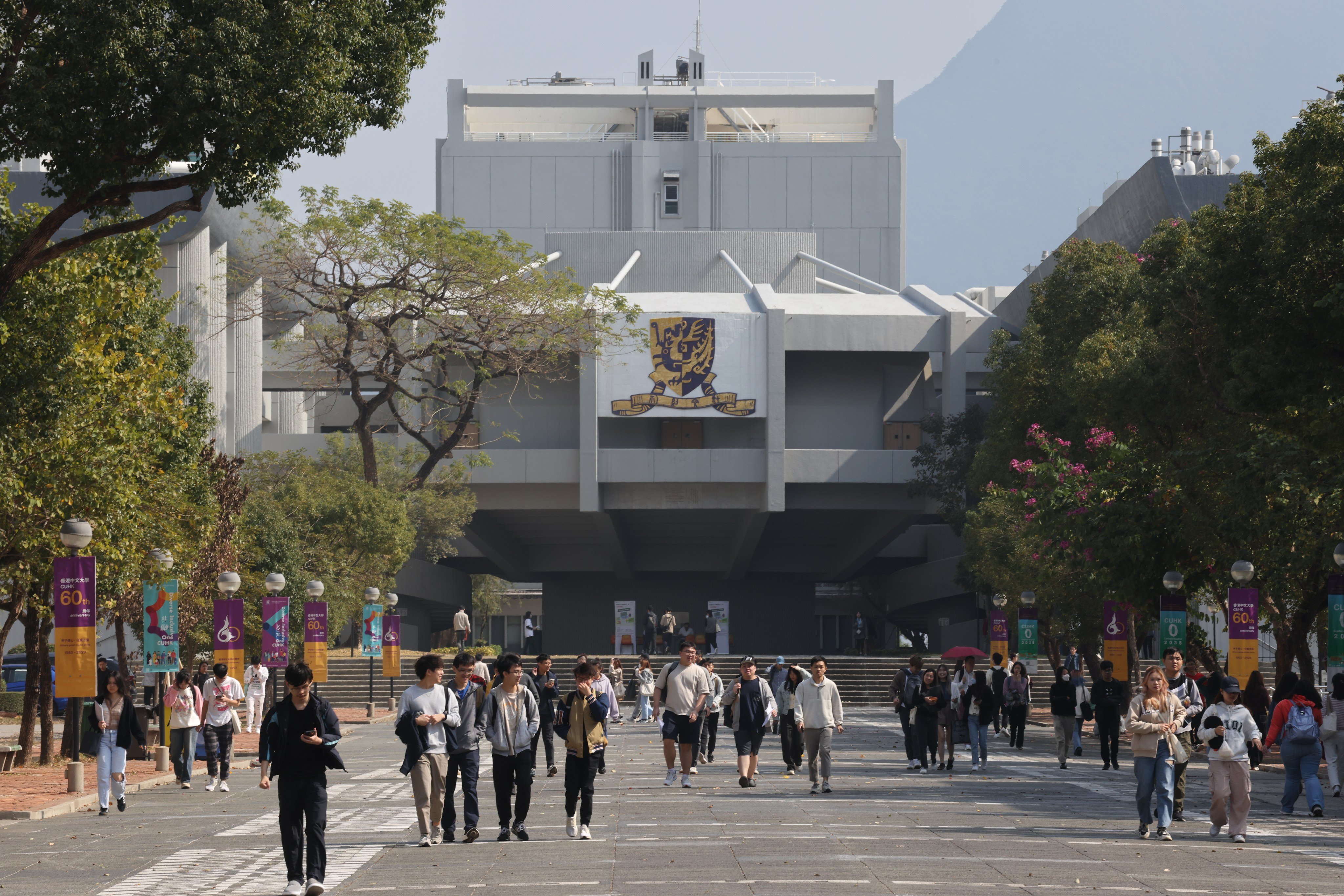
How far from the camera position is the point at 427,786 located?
12867mm

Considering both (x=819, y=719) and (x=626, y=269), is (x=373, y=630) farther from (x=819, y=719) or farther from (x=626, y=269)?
(x=626, y=269)

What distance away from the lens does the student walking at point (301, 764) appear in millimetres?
9953

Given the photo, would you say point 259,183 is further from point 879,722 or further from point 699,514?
point 699,514

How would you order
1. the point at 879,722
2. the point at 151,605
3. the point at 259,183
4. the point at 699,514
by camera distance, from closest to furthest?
the point at 259,183, the point at 151,605, the point at 879,722, the point at 699,514

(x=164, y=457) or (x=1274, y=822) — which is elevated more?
(x=164, y=457)

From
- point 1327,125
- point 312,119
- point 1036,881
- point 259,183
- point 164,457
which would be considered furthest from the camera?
point 164,457

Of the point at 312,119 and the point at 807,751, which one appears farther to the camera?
the point at 807,751

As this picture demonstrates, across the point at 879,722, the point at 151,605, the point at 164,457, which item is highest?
the point at 164,457

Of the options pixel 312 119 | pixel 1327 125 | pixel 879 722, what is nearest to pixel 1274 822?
pixel 1327 125

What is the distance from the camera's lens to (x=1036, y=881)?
1014 cm

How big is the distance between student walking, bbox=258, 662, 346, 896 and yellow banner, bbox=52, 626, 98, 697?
843cm

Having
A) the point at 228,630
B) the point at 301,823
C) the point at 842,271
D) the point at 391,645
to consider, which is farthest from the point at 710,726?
the point at 842,271

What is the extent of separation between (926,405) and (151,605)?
45.2 m

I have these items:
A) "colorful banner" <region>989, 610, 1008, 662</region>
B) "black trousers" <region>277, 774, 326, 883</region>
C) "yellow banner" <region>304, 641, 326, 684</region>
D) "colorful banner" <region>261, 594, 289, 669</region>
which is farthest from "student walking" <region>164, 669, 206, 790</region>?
"colorful banner" <region>989, 610, 1008, 662</region>
